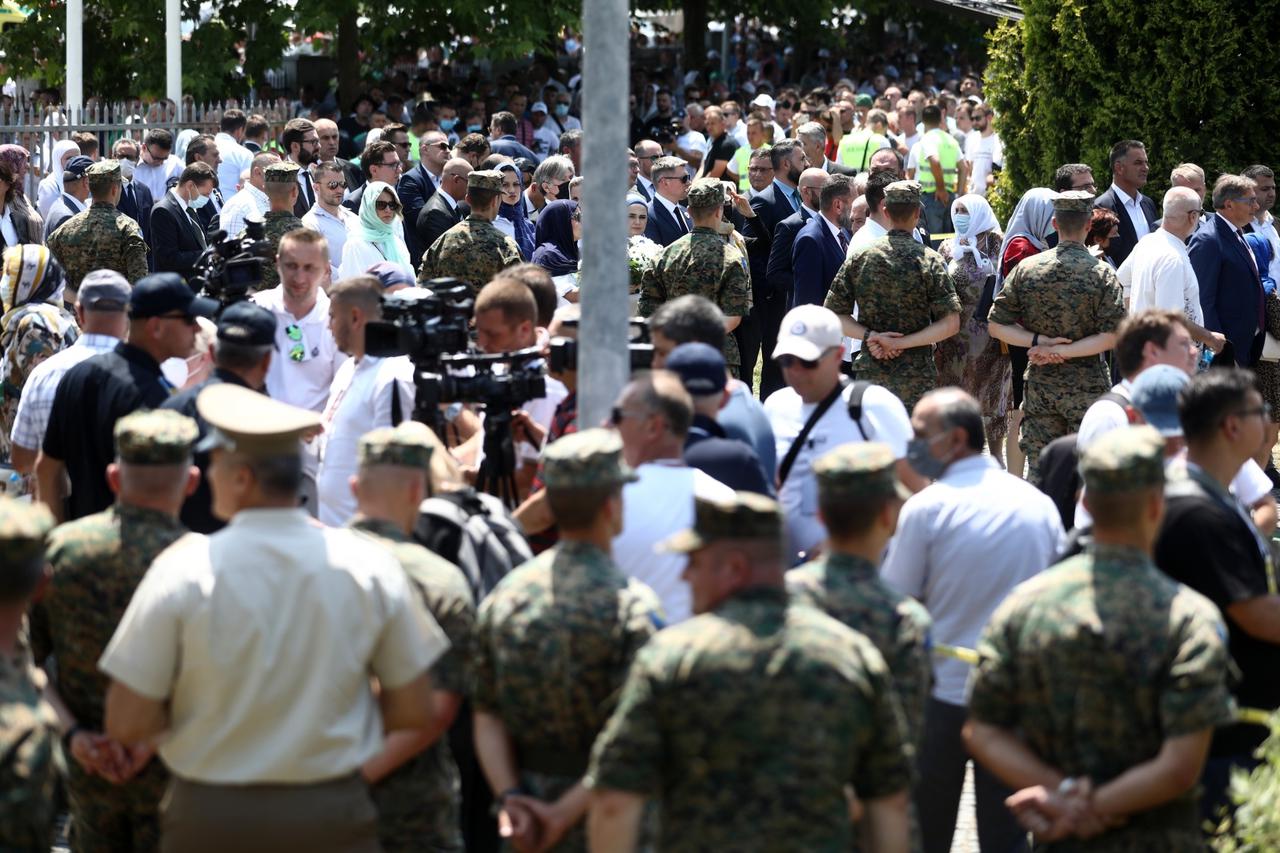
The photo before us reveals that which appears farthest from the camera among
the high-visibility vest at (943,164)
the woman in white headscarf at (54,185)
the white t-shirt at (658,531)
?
the high-visibility vest at (943,164)

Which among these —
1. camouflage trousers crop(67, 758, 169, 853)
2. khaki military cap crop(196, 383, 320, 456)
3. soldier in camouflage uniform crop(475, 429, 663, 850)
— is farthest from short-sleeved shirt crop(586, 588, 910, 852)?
camouflage trousers crop(67, 758, 169, 853)

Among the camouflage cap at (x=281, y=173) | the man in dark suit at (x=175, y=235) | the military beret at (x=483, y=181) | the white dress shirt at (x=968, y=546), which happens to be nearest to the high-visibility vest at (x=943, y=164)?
the man in dark suit at (x=175, y=235)

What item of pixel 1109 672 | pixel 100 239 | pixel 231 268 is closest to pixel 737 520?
pixel 1109 672

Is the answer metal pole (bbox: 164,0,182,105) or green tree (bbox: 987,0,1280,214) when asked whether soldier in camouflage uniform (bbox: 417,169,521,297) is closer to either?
green tree (bbox: 987,0,1280,214)

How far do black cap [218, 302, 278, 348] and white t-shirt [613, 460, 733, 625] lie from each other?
1747 mm

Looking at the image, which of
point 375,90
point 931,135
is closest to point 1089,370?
point 931,135

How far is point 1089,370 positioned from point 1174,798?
553cm

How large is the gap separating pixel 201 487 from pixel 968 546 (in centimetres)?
267

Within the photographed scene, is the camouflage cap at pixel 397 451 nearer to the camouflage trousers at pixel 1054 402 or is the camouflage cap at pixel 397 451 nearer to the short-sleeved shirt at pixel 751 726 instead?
the short-sleeved shirt at pixel 751 726

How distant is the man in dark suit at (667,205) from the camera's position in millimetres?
12555

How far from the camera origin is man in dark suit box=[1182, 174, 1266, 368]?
1075 cm

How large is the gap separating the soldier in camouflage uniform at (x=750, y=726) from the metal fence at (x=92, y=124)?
15.8 metres

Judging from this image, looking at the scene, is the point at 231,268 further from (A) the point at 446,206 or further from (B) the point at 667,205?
(B) the point at 667,205

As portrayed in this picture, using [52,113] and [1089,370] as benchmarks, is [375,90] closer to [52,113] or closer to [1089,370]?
[52,113]
